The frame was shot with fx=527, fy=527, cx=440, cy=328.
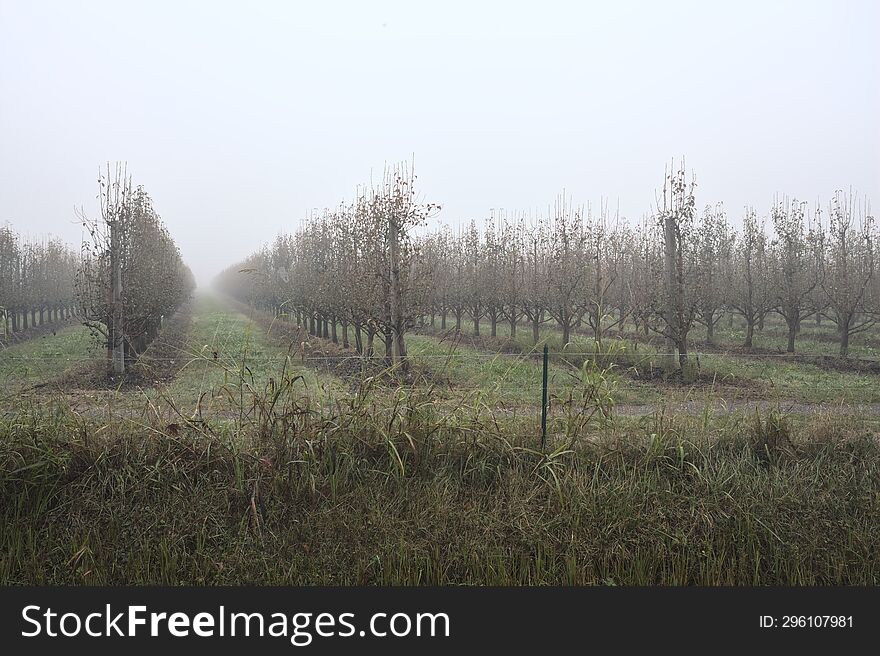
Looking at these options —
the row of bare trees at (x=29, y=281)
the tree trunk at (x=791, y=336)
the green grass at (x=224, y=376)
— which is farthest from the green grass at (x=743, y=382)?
the row of bare trees at (x=29, y=281)

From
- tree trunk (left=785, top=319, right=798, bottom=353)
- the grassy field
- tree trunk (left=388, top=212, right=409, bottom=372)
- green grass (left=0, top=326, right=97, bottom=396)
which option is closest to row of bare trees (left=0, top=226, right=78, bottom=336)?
green grass (left=0, top=326, right=97, bottom=396)

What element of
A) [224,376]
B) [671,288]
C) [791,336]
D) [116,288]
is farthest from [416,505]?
[791,336]

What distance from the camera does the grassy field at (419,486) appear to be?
3.07 metres

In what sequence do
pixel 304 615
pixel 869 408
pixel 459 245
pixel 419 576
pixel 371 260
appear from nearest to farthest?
pixel 304 615 < pixel 419 576 < pixel 869 408 < pixel 371 260 < pixel 459 245

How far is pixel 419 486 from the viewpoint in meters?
3.55

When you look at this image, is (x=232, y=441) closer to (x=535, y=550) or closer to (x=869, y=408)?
(x=535, y=550)

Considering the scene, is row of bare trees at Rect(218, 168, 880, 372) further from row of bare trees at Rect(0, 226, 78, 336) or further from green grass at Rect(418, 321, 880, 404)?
row of bare trees at Rect(0, 226, 78, 336)

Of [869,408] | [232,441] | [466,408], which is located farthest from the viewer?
[869,408]

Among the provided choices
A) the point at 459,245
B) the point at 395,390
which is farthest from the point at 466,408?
the point at 459,245

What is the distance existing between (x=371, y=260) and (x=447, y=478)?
7746mm

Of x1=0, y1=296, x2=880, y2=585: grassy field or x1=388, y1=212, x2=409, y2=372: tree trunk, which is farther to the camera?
x1=388, y1=212, x2=409, y2=372: tree trunk

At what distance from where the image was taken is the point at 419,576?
3.00m

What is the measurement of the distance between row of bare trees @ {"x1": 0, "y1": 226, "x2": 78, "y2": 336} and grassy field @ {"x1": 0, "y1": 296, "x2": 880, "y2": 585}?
1905cm

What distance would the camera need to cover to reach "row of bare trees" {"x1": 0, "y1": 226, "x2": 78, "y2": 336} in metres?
20.3
